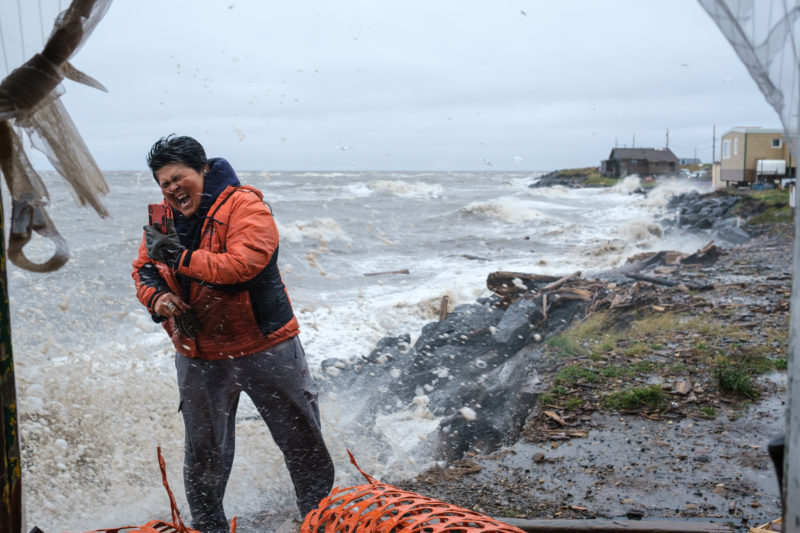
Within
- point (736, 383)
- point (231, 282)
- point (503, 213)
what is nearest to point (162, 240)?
point (231, 282)

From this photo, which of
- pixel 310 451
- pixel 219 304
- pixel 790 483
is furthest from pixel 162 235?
pixel 790 483

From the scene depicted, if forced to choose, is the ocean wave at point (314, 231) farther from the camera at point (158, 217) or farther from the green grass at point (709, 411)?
the camera at point (158, 217)

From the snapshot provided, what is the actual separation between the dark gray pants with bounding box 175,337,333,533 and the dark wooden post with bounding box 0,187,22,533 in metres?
1.04

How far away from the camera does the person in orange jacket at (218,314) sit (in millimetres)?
2648

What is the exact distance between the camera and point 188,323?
2.75m

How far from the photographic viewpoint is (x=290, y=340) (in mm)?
2934

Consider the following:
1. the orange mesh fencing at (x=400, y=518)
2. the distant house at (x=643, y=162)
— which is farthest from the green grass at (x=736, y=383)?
the distant house at (x=643, y=162)

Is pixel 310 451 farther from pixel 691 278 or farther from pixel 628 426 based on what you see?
A: pixel 691 278

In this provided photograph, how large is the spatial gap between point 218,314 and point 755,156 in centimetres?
3323

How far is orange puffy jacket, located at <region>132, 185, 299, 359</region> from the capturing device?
102 inches

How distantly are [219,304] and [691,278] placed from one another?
28.5ft

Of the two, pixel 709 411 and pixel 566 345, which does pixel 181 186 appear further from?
pixel 566 345

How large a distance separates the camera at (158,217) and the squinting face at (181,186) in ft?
0.22

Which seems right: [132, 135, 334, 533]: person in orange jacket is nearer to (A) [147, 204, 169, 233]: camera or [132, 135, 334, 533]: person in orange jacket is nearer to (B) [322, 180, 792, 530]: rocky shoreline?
(A) [147, 204, 169, 233]: camera
